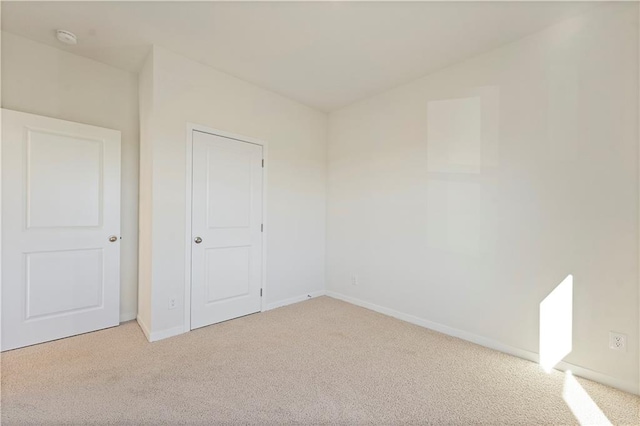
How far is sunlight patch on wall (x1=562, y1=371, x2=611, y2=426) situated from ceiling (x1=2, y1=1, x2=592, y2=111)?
2600 mm

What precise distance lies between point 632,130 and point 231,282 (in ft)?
11.4

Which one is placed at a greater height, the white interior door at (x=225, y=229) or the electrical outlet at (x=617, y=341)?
the white interior door at (x=225, y=229)

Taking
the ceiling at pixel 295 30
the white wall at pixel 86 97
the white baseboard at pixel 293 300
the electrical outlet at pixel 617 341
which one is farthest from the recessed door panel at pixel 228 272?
the electrical outlet at pixel 617 341

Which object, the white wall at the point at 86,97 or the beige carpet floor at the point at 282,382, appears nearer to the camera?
the beige carpet floor at the point at 282,382

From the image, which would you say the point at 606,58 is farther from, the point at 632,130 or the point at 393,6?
the point at 393,6

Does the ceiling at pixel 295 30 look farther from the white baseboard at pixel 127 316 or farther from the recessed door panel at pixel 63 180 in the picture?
the white baseboard at pixel 127 316

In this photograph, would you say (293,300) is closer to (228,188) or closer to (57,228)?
(228,188)

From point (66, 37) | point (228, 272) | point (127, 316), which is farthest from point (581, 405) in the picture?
point (66, 37)

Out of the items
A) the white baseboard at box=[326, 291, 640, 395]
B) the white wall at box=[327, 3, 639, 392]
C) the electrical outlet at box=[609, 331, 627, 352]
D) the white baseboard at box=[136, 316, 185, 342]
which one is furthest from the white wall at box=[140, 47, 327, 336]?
the electrical outlet at box=[609, 331, 627, 352]

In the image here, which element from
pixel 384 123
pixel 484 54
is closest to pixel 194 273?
pixel 384 123

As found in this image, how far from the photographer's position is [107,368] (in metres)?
2.04

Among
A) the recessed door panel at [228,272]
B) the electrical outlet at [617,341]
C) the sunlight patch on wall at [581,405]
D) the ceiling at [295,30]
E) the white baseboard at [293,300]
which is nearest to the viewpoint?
the sunlight patch on wall at [581,405]

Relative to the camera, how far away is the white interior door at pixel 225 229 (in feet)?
9.20

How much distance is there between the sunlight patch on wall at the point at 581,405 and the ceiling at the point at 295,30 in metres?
2.60
